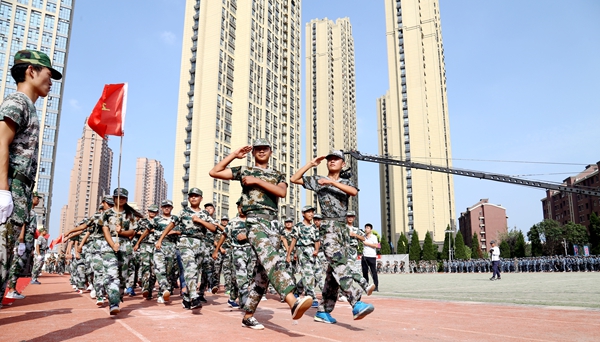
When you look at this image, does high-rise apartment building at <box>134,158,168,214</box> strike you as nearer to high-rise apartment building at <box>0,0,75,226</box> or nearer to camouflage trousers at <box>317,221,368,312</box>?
high-rise apartment building at <box>0,0,75,226</box>

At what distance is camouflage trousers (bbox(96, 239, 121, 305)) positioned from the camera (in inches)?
240

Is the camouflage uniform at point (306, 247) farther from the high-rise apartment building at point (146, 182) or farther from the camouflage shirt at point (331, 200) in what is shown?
the high-rise apartment building at point (146, 182)

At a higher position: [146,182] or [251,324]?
[146,182]

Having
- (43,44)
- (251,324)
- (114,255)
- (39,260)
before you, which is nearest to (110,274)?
(114,255)

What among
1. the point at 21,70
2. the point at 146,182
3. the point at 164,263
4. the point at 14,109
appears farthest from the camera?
the point at 146,182

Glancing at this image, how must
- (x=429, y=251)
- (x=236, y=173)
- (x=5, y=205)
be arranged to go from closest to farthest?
(x=5, y=205) < (x=236, y=173) < (x=429, y=251)

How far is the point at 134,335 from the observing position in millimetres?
4645

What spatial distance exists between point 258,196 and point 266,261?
755 millimetres

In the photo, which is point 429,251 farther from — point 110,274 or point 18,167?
point 18,167

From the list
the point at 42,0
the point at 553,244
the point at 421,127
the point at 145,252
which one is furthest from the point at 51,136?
the point at 553,244

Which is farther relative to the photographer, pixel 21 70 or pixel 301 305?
pixel 301 305

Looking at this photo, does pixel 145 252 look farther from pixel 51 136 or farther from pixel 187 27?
pixel 51 136

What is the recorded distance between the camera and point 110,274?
20.9 ft

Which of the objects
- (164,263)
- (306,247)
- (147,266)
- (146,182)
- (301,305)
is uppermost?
(146,182)
